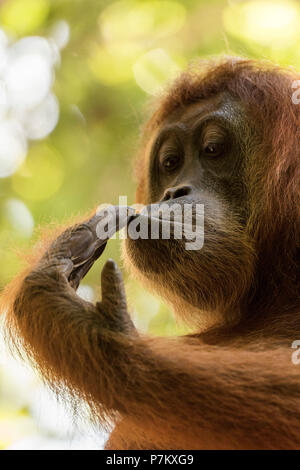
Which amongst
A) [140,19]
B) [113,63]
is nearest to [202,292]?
[113,63]

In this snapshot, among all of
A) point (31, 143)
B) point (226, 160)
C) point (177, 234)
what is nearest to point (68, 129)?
point (31, 143)

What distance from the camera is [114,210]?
2336 mm

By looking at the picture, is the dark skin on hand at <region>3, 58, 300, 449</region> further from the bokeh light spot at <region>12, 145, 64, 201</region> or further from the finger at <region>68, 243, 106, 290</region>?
the bokeh light spot at <region>12, 145, 64, 201</region>

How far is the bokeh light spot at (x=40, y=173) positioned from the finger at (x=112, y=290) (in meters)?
3.34

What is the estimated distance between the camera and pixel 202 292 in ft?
9.14

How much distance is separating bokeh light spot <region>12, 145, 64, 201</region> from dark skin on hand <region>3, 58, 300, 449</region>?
1.48m

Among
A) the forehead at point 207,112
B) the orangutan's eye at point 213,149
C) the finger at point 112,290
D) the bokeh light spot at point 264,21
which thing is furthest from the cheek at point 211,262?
the bokeh light spot at point 264,21

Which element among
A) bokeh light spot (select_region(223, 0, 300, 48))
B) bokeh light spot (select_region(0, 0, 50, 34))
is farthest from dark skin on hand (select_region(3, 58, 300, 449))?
bokeh light spot (select_region(0, 0, 50, 34))

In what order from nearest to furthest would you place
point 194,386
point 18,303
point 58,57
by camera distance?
point 194,386 < point 18,303 < point 58,57

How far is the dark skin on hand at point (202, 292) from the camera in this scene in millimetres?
1873

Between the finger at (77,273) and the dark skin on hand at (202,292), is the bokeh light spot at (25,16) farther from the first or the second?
the finger at (77,273)
